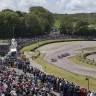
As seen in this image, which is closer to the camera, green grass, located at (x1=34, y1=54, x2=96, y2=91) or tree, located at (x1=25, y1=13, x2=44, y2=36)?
green grass, located at (x1=34, y1=54, x2=96, y2=91)

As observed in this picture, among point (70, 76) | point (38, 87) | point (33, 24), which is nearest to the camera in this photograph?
point (38, 87)

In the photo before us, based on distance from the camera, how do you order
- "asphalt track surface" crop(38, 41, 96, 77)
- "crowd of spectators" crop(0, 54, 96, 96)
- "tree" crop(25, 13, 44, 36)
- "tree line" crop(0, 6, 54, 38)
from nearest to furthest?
"crowd of spectators" crop(0, 54, 96, 96), "asphalt track surface" crop(38, 41, 96, 77), "tree line" crop(0, 6, 54, 38), "tree" crop(25, 13, 44, 36)

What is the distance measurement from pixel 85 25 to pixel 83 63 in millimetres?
62056

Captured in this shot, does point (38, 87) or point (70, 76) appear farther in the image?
point (70, 76)

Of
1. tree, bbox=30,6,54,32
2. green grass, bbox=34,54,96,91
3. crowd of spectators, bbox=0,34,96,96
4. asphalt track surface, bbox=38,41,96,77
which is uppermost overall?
tree, bbox=30,6,54,32

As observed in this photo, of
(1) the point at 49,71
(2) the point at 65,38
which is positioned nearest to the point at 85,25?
(2) the point at 65,38

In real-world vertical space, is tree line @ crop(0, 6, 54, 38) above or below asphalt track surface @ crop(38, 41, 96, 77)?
above

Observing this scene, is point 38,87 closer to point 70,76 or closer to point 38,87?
point 38,87

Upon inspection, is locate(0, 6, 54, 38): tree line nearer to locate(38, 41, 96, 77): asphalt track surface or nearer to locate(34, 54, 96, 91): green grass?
locate(38, 41, 96, 77): asphalt track surface

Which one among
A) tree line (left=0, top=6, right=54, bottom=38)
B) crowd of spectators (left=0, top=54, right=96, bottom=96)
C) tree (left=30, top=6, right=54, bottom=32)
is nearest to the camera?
crowd of spectators (left=0, top=54, right=96, bottom=96)

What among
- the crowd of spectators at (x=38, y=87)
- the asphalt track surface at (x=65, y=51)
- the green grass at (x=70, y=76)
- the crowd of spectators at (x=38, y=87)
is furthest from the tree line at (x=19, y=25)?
the crowd of spectators at (x=38, y=87)

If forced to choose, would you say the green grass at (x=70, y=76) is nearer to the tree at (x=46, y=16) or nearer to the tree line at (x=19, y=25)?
the tree line at (x=19, y=25)

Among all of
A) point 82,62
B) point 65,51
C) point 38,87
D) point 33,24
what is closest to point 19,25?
point 33,24

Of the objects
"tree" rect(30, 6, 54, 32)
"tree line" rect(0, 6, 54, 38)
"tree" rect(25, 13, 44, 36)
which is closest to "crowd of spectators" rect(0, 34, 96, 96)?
"tree line" rect(0, 6, 54, 38)
